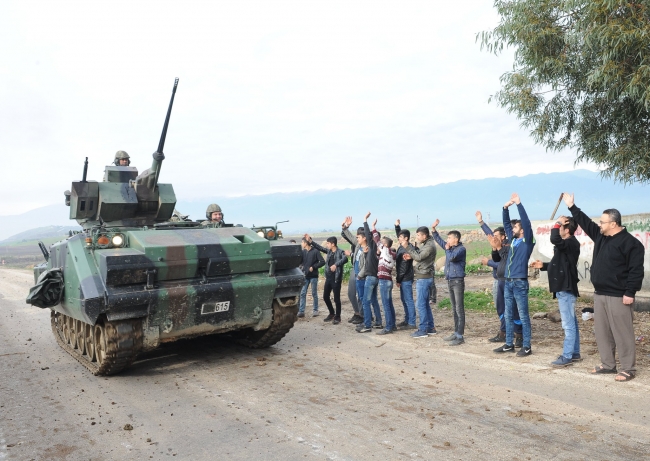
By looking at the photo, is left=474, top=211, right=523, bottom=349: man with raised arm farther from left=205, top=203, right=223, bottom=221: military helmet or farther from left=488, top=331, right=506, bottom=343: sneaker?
left=205, top=203, right=223, bottom=221: military helmet

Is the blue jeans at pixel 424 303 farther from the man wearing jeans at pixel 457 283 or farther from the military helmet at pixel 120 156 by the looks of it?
the military helmet at pixel 120 156

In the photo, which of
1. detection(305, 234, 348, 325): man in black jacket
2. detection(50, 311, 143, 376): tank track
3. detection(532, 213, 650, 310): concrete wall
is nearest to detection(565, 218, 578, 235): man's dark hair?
detection(532, 213, 650, 310): concrete wall

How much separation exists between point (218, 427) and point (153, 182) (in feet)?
17.3

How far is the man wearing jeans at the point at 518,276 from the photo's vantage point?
24.9 feet

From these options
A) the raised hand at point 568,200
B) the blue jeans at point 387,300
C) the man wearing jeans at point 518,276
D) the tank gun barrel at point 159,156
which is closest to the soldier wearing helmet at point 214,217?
the tank gun barrel at point 159,156

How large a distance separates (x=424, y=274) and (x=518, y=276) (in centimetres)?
211

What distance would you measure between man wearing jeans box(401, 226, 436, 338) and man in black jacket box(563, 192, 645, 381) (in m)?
3.05

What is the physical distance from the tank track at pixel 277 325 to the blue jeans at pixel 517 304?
3.09 metres

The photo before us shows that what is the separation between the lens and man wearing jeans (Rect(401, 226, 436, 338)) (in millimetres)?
9375

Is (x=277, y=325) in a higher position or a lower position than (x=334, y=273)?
lower

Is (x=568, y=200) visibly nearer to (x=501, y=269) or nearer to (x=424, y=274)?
(x=501, y=269)

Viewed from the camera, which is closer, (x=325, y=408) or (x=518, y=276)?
(x=325, y=408)

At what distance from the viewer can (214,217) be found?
1009 centimetres

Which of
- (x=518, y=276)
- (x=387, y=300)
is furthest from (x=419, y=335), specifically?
(x=518, y=276)
